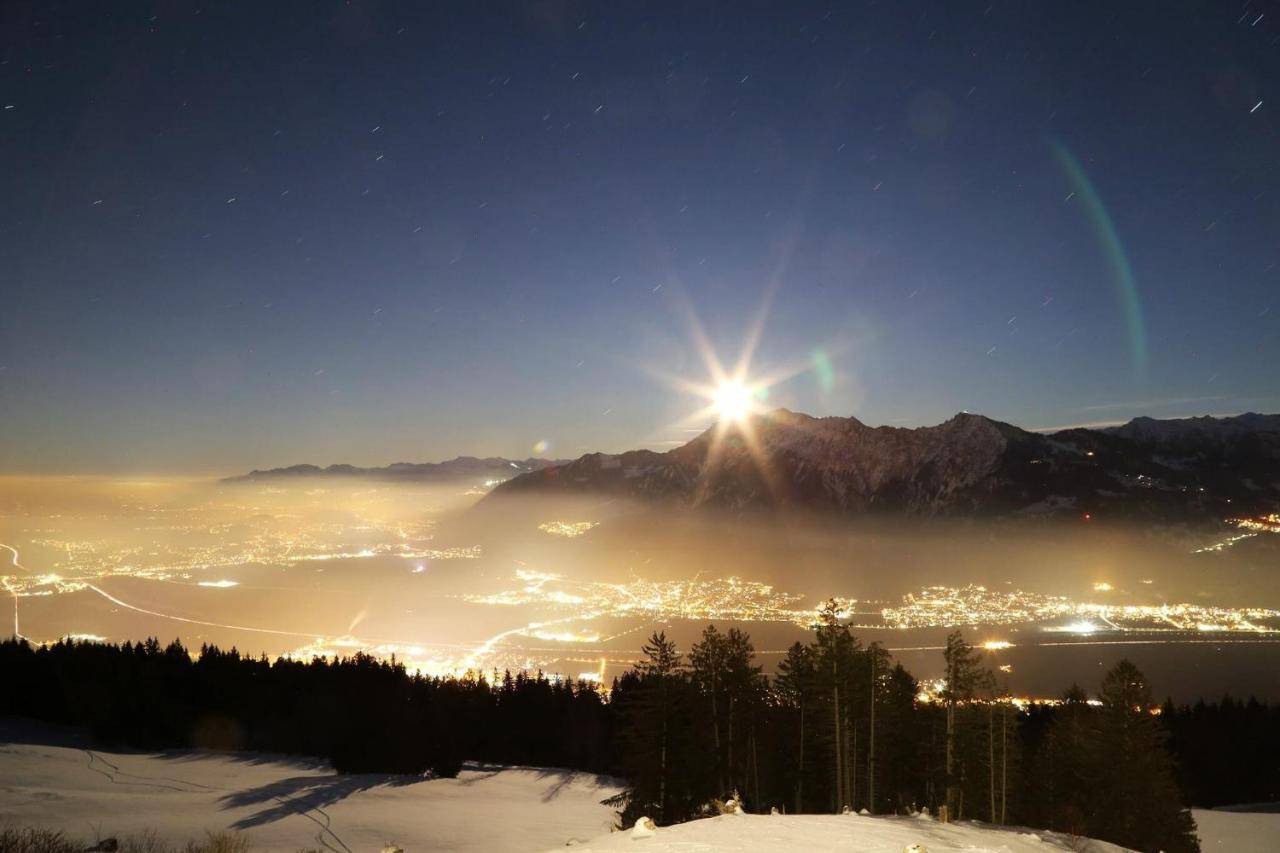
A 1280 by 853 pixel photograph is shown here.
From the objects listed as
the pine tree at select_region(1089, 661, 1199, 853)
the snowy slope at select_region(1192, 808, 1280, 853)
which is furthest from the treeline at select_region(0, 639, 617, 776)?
the snowy slope at select_region(1192, 808, 1280, 853)

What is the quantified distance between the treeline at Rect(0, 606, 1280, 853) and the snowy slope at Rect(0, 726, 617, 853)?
520cm

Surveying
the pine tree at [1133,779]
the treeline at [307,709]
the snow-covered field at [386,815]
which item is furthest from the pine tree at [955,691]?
the treeline at [307,709]

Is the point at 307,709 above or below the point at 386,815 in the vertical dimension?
below

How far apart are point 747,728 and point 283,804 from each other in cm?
2202

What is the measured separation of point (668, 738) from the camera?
85.8ft

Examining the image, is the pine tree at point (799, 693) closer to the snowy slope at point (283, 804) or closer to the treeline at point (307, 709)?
the snowy slope at point (283, 804)

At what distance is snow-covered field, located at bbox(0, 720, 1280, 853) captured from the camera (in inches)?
430

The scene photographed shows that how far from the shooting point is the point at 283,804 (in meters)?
28.1

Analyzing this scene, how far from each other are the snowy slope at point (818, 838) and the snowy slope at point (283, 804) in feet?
43.9

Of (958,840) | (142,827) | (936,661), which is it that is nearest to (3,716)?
(142,827)

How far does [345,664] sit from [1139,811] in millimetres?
71123

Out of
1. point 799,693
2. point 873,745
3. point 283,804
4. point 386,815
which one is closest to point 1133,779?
point 873,745

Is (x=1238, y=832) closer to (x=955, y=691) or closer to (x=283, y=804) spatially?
(x=955, y=691)

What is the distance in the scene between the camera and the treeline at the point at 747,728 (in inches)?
1114
